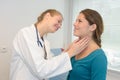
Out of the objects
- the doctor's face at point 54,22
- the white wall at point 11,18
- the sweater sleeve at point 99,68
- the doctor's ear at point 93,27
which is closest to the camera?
the sweater sleeve at point 99,68

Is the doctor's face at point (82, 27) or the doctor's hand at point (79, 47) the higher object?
the doctor's face at point (82, 27)

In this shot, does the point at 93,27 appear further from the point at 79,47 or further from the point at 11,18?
the point at 11,18

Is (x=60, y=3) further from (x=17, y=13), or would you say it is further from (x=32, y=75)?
(x=32, y=75)

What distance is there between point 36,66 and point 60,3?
1549 mm

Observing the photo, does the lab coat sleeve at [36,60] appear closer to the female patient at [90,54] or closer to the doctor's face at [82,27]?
the female patient at [90,54]

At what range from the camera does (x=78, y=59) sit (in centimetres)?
153

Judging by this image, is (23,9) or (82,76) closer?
(82,76)

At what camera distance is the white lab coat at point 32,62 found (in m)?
1.40

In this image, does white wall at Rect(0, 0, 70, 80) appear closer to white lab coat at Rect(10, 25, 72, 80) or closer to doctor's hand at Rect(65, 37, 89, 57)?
white lab coat at Rect(10, 25, 72, 80)

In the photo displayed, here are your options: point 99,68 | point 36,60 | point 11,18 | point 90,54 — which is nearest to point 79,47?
point 90,54

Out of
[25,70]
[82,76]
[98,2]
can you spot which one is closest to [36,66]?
[25,70]

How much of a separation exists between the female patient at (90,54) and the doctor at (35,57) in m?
0.06

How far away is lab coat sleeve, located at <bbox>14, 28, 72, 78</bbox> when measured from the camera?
1.39 metres

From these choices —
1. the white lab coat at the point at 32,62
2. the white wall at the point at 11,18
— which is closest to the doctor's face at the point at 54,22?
the white lab coat at the point at 32,62
